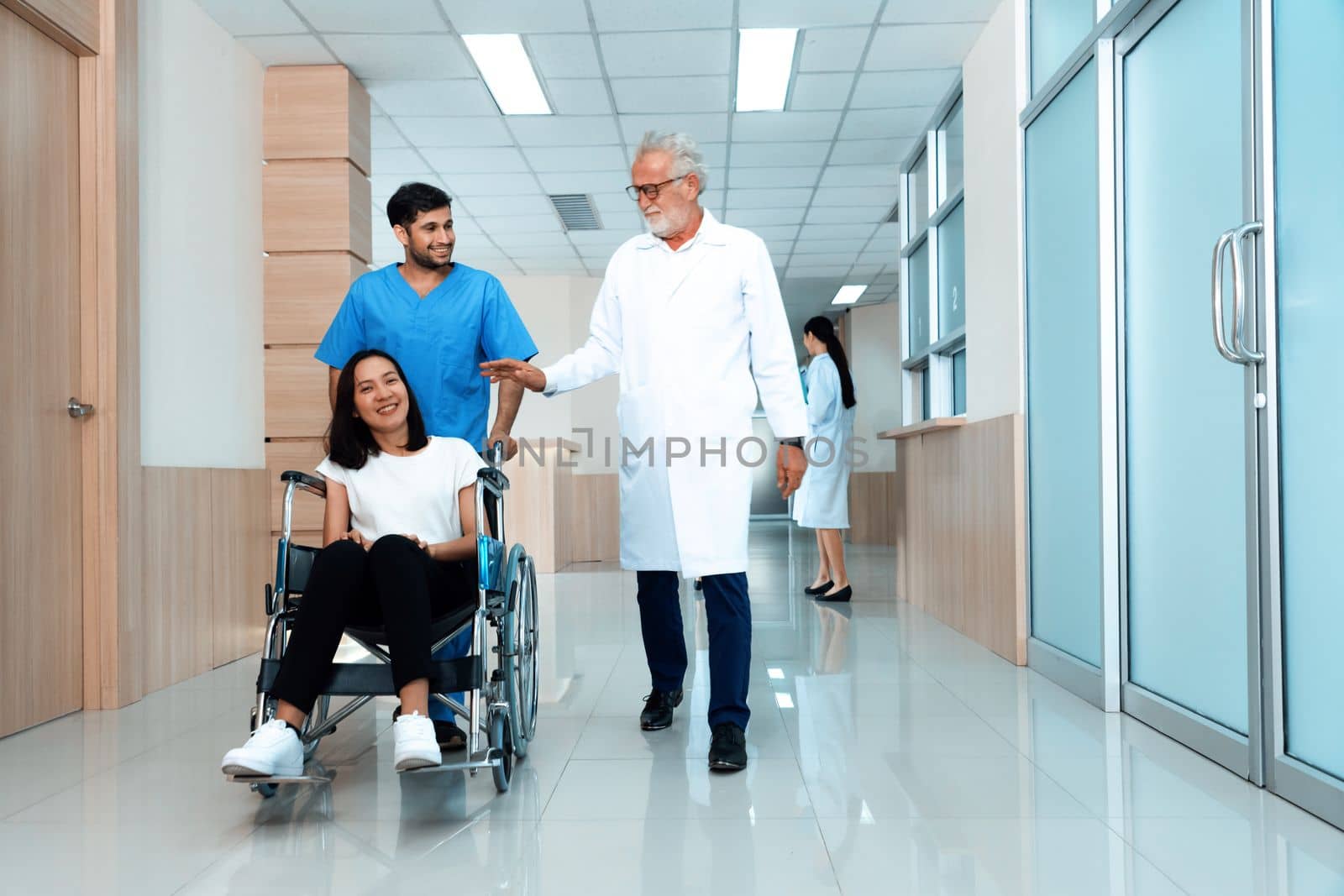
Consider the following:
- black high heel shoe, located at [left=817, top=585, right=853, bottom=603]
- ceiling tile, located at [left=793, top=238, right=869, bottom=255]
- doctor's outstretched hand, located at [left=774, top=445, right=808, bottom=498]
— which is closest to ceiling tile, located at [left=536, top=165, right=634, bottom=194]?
ceiling tile, located at [left=793, top=238, right=869, bottom=255]

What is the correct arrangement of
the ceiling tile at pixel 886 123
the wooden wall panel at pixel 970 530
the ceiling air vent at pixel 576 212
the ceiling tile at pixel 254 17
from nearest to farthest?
the wooden wall panel at pixel 970 530
the ceiling tile at pixel 254 17
the ceiling tile at pixel 886 123
the ceiling air vent at pixel 576 212

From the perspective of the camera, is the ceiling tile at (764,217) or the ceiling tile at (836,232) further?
the ceiling tile at (836,232)

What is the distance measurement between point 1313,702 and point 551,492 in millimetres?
6059

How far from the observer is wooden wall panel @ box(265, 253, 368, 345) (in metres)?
4.77

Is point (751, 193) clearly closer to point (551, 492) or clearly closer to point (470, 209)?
point (470, 209)

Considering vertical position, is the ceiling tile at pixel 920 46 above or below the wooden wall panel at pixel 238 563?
above

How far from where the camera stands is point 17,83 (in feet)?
9.96

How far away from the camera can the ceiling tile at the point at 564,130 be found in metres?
5.81

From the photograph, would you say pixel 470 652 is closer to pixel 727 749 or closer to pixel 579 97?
pixel 727 749

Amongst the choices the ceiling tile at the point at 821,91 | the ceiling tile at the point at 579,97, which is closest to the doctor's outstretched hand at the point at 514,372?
the ceiling tile at the point at 579,97

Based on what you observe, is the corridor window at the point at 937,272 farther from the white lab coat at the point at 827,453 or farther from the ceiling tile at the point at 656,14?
the ceiling tile at the point at 656,14

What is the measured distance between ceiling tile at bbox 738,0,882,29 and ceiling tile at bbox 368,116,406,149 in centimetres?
213

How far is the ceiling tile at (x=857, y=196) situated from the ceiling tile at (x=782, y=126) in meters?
1.11

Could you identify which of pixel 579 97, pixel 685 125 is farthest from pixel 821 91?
pixel 579 97
